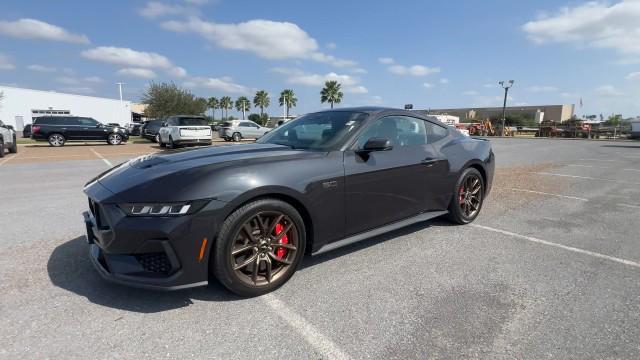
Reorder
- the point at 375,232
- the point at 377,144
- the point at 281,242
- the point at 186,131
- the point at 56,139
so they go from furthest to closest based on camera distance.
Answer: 1. the point at 56,139
2. the point at 186,131
3. the point at 375,232
4. the point at 377,144
5. the point at 281,242

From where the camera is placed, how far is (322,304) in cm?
256

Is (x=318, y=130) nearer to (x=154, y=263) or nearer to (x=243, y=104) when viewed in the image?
(x=154, y=263)

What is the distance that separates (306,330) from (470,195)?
3169 mm

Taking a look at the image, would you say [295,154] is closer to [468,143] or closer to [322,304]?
[322,304]

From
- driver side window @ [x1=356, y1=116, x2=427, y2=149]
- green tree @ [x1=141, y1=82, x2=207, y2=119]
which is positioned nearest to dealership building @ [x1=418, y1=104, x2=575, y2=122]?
green tree @ [x1=141, y1=82, x2=207, y2=119]

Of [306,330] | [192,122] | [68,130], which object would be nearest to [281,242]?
[306,330]

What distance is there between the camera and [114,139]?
67.6 feet

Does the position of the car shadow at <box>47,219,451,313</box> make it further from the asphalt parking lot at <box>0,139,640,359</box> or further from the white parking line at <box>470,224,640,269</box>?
the white parking line at <box>470,224,640,269</box>

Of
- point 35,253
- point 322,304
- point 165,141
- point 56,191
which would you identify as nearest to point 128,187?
point 322,304

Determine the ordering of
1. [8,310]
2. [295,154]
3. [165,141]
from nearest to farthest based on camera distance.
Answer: [8,310] < [295,154] < [165,141]

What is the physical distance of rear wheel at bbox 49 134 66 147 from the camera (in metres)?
18.9

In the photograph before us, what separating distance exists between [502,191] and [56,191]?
8186 mm

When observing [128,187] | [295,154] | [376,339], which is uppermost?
[295,154]

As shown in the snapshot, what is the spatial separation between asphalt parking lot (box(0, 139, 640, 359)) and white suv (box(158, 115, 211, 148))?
12557mm
